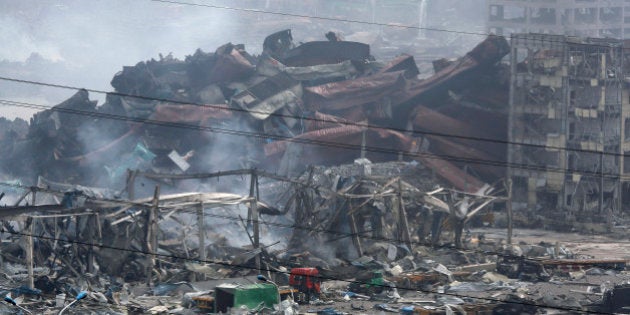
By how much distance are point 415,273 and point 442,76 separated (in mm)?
20584

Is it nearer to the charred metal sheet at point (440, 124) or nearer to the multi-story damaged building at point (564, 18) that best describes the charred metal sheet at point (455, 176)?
the charred metal sheet at point (440, 124)

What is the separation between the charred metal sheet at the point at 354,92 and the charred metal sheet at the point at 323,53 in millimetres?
3462

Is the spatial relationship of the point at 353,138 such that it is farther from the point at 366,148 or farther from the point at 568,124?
the point at 568,124

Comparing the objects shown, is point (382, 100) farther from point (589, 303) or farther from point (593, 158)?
point (589, 303)

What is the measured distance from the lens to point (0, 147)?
140 ft

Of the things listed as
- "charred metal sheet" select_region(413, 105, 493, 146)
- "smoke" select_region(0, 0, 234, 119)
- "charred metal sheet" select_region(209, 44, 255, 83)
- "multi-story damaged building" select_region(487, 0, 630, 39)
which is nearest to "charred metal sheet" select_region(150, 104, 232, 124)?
"charred metal sheet" select_region(209, 44, 255, 83)

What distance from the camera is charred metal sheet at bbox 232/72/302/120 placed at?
137 feet

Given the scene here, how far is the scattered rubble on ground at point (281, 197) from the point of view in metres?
22.6

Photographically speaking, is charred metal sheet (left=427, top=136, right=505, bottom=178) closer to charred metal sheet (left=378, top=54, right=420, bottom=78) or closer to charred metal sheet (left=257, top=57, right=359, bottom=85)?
charred metal sheet (left=378, top=54, right=420, bottom=78)

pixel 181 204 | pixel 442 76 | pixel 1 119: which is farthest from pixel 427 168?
pixel 1 119

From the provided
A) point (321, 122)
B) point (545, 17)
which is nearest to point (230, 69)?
point (321, 122)

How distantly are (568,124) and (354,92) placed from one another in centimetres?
986

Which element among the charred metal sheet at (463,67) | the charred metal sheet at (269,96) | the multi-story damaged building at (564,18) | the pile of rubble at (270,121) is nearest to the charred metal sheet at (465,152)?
the pile of rubble at (270,121)

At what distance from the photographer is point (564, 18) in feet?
232
